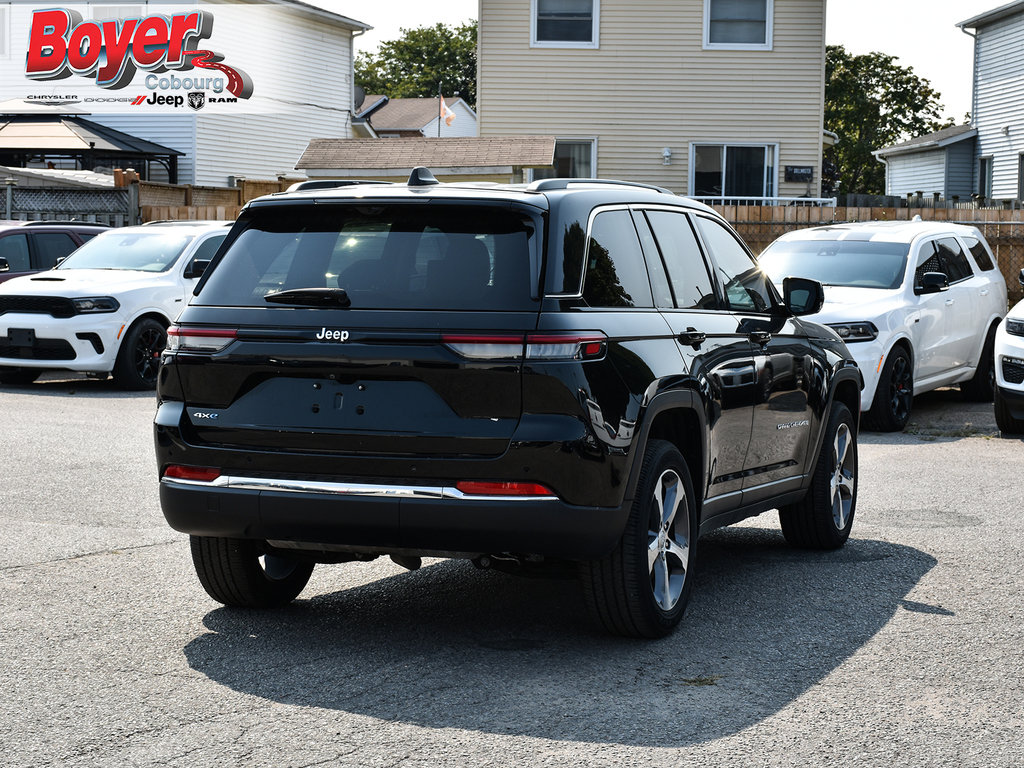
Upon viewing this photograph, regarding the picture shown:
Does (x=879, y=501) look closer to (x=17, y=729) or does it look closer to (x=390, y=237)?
(x=390, y=237)

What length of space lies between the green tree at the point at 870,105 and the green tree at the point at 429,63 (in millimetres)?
29394

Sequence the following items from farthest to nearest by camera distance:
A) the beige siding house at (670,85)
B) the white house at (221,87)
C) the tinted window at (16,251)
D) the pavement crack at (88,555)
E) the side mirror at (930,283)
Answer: the white house at (221,87)
the beige siding house at (670,85)
the tinted window at (16,251)
the side mirror at (930,283)
the pavement crack at (88,555)

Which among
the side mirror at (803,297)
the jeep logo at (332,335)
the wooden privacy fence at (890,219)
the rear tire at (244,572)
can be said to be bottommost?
the rear tire at (244,572)

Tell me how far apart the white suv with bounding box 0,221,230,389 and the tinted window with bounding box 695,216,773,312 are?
393 inches

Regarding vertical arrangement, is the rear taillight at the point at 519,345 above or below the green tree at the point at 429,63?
below

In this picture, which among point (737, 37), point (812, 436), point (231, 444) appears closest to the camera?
point (231, 444)

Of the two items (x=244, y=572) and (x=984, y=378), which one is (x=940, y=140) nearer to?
(x=984, y=378)

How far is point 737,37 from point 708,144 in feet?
7.25

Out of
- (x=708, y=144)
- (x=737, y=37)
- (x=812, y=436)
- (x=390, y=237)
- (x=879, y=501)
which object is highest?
(x=737, y=37)

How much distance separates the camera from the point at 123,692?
195 inches

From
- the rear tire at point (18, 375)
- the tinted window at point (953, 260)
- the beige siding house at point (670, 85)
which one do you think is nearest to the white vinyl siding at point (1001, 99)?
the beige siding house at point (670, 85)

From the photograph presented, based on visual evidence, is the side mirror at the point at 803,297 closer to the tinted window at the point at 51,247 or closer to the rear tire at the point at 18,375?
the rear tire at the point at 18,375

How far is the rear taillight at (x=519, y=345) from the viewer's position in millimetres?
5090

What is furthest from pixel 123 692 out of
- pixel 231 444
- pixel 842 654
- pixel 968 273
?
pixel 968 273
